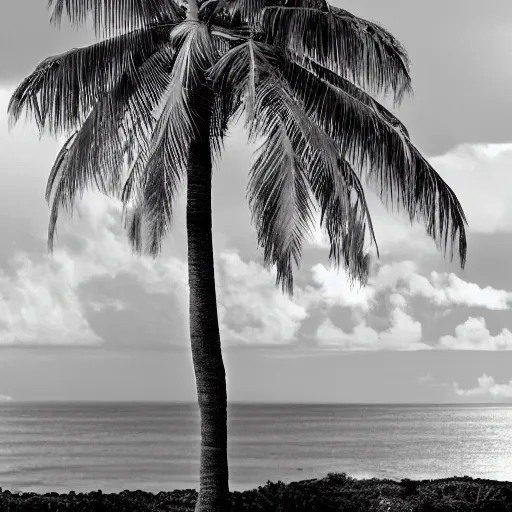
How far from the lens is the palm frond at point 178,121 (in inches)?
446

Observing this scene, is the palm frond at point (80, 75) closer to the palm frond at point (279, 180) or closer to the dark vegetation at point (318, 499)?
the palm frond at point (279, 180)

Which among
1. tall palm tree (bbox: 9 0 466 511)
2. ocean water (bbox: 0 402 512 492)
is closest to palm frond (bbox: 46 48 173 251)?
tall palm tree (bbox: 9 0 466 511)

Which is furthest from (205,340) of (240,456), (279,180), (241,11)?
(240,456)

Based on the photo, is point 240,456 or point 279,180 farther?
point 240,456

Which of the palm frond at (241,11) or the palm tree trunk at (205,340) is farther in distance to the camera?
the palm tree trunk at (205,340)

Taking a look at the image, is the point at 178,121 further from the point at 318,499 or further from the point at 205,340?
the point at 318,499

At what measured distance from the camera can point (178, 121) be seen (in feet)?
37.1

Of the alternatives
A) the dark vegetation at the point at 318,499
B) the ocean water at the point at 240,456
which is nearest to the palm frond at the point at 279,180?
the dark vegetation at the point at 318,499

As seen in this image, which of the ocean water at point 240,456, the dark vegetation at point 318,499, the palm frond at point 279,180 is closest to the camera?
the palm frond at point 279,180

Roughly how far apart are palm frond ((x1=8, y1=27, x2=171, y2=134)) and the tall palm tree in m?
0.02

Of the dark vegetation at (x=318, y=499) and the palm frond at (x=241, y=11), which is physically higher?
the palm frond at (x=241, y=11)

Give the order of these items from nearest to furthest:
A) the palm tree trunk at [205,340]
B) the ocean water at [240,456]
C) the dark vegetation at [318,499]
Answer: the palm tree trunk at [205,340] → the dark vegetation at [318,499] → the ocean water at [240,456]

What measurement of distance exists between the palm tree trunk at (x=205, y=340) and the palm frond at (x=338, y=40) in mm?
1752

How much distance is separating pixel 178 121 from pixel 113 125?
6.47 ft
